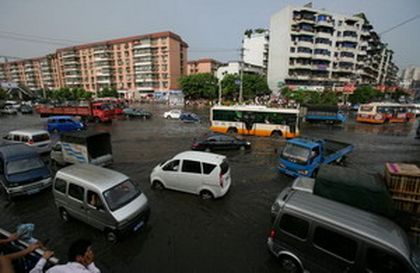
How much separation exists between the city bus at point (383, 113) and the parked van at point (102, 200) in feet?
113

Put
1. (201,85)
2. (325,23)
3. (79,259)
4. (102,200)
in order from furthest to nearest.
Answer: (201,85) → (325,23) → (102,200) → (79,259)

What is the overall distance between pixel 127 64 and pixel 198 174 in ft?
277

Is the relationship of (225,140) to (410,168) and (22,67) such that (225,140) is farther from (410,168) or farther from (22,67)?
(22,67)

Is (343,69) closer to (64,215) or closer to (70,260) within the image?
(64,215)

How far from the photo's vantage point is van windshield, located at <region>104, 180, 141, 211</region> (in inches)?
229

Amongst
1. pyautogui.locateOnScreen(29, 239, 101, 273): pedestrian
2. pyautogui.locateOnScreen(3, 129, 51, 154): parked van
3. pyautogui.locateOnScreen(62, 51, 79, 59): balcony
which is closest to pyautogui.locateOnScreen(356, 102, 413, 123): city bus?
pyautogui.locateOnScreen(29, 239, 101, 273): pedestrian

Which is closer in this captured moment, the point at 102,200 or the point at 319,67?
the point at 102,200

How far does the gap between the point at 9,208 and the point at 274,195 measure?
1086cm

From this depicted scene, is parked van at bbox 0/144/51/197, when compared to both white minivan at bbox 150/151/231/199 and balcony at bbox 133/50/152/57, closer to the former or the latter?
white minivan at bbox 150/151/231/199

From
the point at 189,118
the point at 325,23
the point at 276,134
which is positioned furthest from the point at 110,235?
the point at 325,23

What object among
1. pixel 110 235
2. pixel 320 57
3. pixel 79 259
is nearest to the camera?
pixel 79 259

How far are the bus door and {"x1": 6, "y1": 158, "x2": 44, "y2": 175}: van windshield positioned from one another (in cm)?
1609

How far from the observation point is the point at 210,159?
8.17m

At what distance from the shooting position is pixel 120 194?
6172 millimetres
